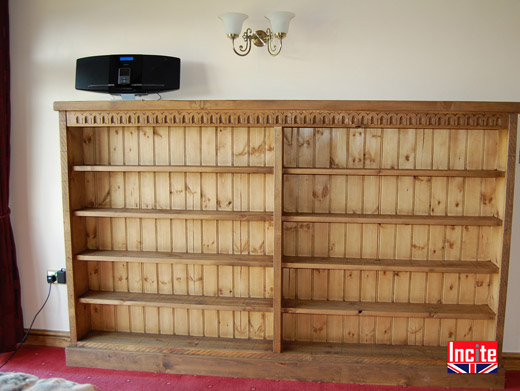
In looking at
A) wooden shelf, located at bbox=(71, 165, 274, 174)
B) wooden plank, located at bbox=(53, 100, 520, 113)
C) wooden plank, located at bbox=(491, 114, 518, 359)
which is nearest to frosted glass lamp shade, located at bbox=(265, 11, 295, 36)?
wooden plank, located at bbox=(53, 100, 520, 113)

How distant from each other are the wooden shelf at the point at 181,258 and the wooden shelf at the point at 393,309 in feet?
1.07

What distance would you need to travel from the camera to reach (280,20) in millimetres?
2434

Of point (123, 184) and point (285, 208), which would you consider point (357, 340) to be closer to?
point (285, 208)

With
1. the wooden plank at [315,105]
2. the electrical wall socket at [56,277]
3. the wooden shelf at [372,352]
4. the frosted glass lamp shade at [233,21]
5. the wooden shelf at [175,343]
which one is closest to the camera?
the wooden plank at [315,105]

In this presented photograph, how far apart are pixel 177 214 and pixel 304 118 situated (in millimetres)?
965

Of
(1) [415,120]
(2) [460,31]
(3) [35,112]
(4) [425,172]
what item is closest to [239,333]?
(4) [425,172]

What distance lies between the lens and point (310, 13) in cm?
261

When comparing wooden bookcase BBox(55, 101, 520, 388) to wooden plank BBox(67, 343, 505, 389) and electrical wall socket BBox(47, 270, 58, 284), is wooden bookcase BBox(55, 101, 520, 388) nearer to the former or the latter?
wooden plank BBox(67, 343, 505, 389)

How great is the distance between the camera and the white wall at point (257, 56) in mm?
2545

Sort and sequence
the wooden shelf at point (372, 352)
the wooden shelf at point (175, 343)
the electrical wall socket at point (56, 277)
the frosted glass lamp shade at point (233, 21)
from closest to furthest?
1. the frosted glass lamp shade at point (233, 21)
2. the wooden shelf at point (372, 352)
3. the wooden shelf at point (175, 343)
4. the electrical wall socket at point (56, 277)

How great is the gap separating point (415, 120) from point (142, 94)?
1.66 metres

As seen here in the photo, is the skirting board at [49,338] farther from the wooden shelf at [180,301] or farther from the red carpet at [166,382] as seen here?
the wooden shelf at [180,301]

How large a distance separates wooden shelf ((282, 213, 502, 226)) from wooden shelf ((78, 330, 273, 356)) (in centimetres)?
85

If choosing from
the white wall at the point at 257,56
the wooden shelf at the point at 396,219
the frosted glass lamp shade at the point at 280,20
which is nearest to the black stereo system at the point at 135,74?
the white wall at the point at 257,56
